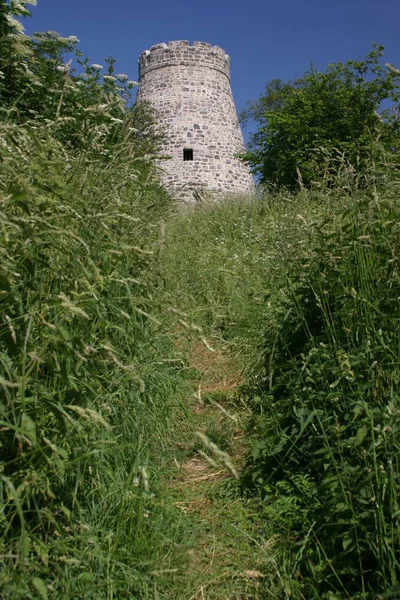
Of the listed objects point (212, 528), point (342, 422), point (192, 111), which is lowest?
point (212, 528)

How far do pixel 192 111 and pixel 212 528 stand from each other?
17960 millimetres

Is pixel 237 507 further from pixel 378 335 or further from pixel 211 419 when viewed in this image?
pixel 378 335

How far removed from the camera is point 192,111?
17.9m

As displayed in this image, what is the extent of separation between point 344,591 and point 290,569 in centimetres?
22

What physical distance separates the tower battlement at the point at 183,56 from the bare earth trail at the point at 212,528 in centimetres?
1798

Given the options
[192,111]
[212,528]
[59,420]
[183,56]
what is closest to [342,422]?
[212,528]

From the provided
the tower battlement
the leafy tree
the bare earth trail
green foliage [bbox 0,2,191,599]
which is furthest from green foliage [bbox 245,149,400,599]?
the tower battlement

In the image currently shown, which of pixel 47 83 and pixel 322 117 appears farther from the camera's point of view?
pixel 322 117

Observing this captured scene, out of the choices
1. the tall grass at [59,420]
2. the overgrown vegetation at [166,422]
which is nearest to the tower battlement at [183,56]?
the overgrown vegetation at [166,422]

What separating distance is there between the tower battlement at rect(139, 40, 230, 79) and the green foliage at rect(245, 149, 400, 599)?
58.3ft

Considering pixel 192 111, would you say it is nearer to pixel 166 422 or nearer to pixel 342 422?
pixel 166 422

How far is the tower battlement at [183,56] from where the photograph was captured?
1788cm

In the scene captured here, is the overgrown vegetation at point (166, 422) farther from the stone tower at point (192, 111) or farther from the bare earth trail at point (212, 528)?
the stone tower at point (192, 111)

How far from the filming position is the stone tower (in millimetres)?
17875
